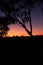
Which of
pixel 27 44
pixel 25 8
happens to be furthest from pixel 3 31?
pixel 27 44

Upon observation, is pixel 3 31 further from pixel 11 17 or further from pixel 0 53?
pixel 0 53

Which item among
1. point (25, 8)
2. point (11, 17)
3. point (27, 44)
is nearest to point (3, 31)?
point (11, 17)

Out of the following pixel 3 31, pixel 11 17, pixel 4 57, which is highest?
pixel 11 17

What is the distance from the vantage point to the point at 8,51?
816 centimetres

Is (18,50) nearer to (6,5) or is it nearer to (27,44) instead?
(27,44)

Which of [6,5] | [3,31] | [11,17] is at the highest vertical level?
[6,5]

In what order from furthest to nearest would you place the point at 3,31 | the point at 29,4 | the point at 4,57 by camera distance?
1. the point at 3,31
2. the point at 29,4
3. the point at 4,57

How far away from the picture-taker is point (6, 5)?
18703mm

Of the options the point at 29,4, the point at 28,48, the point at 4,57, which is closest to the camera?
the point at 4,57

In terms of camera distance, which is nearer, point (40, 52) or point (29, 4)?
point (40, 52)

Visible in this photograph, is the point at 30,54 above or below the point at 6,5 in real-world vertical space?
below

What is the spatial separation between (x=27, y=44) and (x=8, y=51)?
1.15m

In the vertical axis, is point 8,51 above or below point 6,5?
below

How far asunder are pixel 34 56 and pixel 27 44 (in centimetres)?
111
